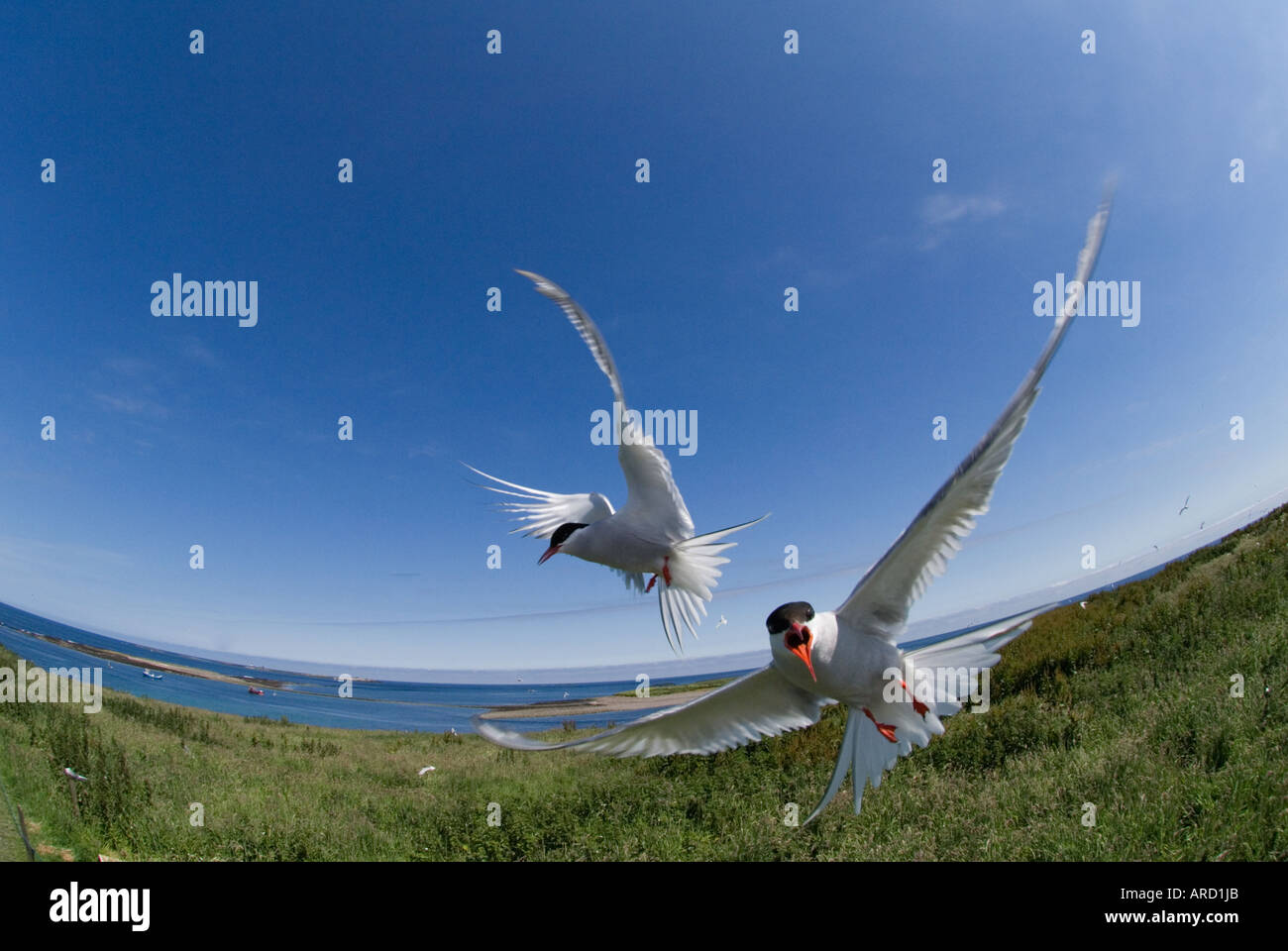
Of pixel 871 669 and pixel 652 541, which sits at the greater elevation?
pixel 652 541

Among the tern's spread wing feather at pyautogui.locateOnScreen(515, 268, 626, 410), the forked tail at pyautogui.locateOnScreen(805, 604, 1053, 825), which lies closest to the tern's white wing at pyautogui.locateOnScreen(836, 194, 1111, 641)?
the forked tail at pyautogui.locateOnScreen(805, 604, 1053, 825)

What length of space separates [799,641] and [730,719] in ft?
4.45

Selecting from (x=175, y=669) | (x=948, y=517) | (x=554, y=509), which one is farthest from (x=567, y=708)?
(x=175, y=669)

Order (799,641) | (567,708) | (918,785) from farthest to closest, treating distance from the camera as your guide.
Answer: (567,708) < (918,785) < (799,641)

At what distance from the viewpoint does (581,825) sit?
21.0 ft

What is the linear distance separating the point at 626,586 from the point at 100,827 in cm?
763

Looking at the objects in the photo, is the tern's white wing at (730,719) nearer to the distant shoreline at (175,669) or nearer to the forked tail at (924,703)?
the forked tail at (924,703)

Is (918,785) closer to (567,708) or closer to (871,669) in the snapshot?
(871,669)

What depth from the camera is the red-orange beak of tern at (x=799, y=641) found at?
2.81 m

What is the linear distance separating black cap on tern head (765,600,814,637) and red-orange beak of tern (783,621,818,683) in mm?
39

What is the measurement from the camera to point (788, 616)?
2.96 m
